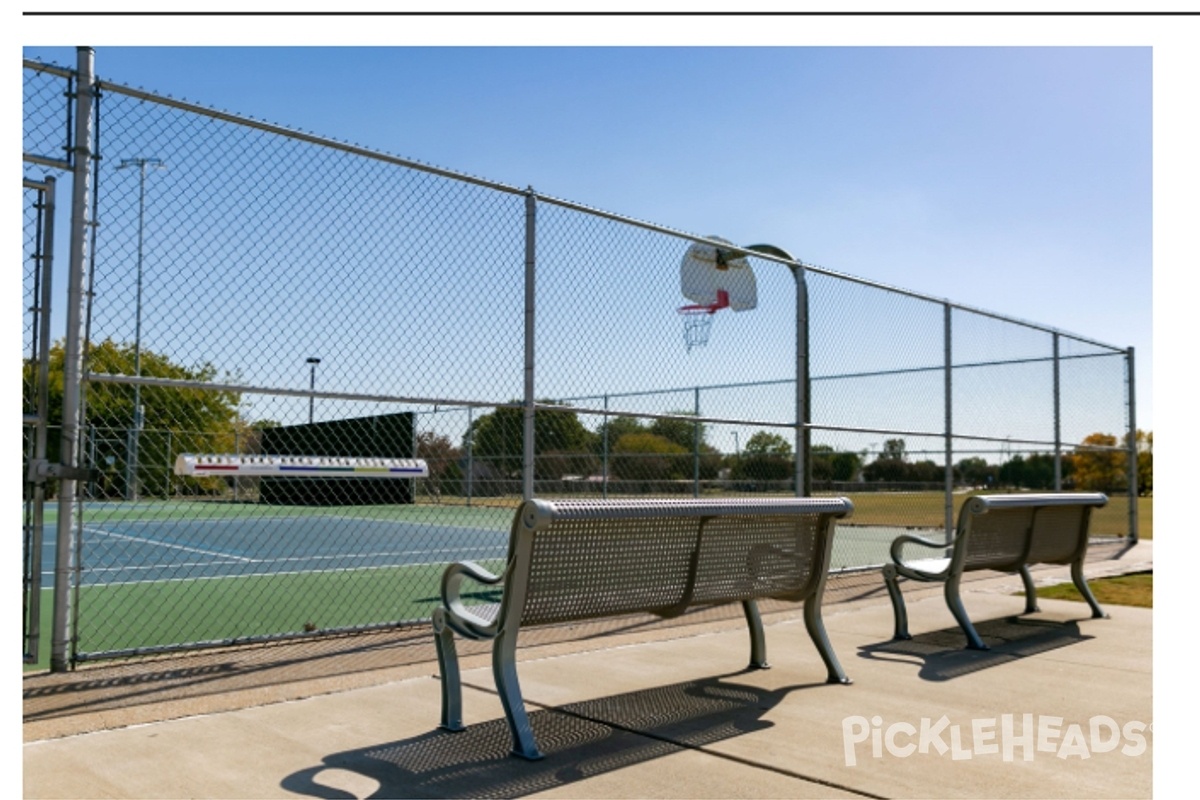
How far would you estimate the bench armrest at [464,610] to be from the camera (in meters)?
4.21

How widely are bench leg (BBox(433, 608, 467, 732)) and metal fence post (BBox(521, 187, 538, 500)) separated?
7.84 ft

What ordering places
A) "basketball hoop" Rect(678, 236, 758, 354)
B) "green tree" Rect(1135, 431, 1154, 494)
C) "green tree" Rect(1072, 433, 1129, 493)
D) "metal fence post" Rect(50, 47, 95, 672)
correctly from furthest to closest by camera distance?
1. "green tree" Rect(1135, 431, 1154, 494)
2. "green tree" Rect(1072, 433, 1129, 493)
3. "basketball hoop" Rect(678, 236, 758, 354)
4. "metal fence post" Rect(50, 47, 95, 672)

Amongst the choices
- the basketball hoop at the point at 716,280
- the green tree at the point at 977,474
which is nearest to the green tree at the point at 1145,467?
the green tree at the point at 977,474

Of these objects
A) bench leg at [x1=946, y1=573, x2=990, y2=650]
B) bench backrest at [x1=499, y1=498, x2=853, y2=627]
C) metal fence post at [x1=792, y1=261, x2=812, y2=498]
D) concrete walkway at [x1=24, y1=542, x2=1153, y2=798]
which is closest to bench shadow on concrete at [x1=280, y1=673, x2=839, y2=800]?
concrete walkway at [x1=24, y1=542, x2=1153, y2=798]

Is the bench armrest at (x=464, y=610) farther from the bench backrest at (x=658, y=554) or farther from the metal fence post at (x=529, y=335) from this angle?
the metal fence post at (x=529, y=335)

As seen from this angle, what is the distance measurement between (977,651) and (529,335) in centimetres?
342

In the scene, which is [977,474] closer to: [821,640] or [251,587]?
[251,587]

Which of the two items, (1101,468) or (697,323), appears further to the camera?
(1101,468)

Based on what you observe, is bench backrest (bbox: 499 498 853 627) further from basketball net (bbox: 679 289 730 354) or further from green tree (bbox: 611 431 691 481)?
green tree (bbox: 611 431 691 481)

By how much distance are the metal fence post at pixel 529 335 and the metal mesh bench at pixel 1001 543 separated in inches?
94.1

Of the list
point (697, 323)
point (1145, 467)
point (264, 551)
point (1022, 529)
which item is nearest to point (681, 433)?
point (697, 323)

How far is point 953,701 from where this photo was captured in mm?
4910

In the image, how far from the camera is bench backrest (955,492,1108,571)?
6484mm

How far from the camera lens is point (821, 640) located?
5.37 meters
